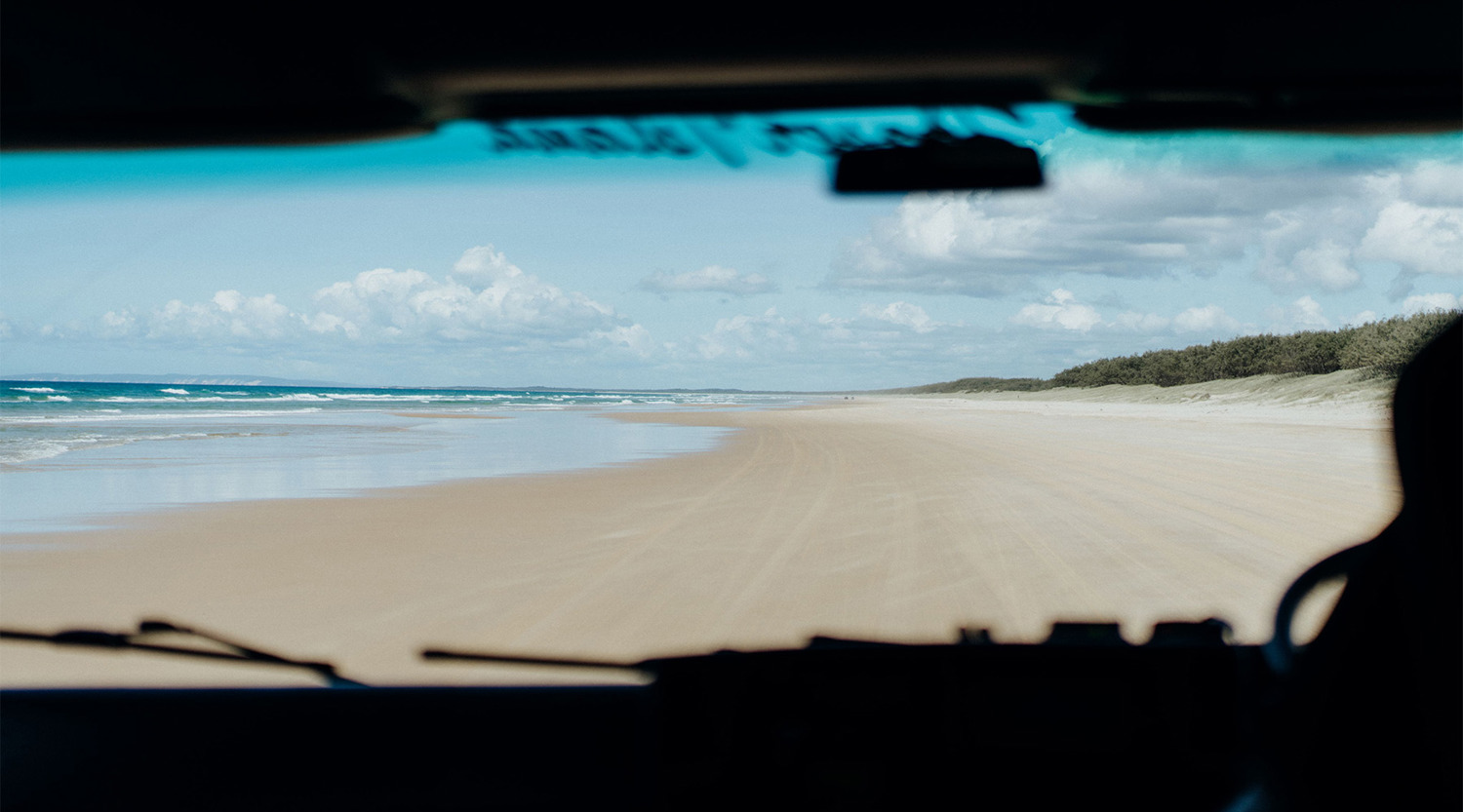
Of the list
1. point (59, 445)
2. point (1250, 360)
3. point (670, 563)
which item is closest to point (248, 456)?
point (59, 445)

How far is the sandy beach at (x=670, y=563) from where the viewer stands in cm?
434

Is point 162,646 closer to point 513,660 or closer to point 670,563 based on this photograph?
point 513,660

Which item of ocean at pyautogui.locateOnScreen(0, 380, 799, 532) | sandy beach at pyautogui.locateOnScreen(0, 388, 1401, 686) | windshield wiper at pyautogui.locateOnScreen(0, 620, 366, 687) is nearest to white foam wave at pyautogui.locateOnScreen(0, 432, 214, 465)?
ocean at pyautogui.locateOnScreen(0, 380, 799, 532)

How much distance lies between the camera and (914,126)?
2.65 metres

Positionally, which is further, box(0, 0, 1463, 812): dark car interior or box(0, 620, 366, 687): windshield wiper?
box(0, 620, 366, 687): windshield wiper

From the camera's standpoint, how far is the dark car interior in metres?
1.78

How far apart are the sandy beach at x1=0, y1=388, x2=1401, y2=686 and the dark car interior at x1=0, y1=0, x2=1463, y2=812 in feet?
0.76

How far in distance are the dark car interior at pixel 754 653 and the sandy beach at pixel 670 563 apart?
23cm

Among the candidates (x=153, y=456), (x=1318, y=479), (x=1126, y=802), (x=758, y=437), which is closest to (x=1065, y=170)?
(x=1126, y=802)

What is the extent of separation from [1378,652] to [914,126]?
5.75 ft

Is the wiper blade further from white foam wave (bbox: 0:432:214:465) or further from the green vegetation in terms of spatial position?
white foam wave (bbox: 0:432:214:465)

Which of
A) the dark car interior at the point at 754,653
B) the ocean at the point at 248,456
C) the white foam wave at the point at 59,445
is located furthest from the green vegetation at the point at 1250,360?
the white foam wave at the point at 59,445

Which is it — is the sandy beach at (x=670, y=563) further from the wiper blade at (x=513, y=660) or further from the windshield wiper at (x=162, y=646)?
the windshield wiper at (x=162, y=646)

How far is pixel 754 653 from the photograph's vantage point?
1.84 meters
